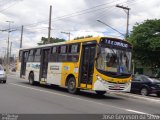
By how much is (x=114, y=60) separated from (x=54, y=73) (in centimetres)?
588

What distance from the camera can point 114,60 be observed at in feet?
64.2

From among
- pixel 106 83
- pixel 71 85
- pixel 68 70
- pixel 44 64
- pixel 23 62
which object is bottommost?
pixel 71 85

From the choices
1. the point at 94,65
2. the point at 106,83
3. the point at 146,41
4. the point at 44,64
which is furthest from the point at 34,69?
the point at 146,41

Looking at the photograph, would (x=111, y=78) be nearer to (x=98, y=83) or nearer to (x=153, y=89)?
(x=98, y=83)

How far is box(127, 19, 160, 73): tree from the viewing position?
45625 mm

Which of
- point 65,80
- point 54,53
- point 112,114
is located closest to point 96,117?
point 112,114

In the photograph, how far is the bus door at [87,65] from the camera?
64.5 ft

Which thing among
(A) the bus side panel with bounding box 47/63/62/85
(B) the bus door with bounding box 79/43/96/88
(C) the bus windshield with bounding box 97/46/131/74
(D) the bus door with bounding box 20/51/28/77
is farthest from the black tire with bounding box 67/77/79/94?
(D) the bus door with bounding box 20/51/28/77

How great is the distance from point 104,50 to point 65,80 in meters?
4.18

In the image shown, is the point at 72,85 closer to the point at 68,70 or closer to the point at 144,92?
the point at 68,70

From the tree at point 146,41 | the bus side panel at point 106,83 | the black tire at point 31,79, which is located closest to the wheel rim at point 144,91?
the bus side panel at point 106,83

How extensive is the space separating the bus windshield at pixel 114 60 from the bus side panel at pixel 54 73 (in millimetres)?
4753

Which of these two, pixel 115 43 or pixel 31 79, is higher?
pixel 115 43

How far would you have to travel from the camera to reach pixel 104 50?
1936 cm
